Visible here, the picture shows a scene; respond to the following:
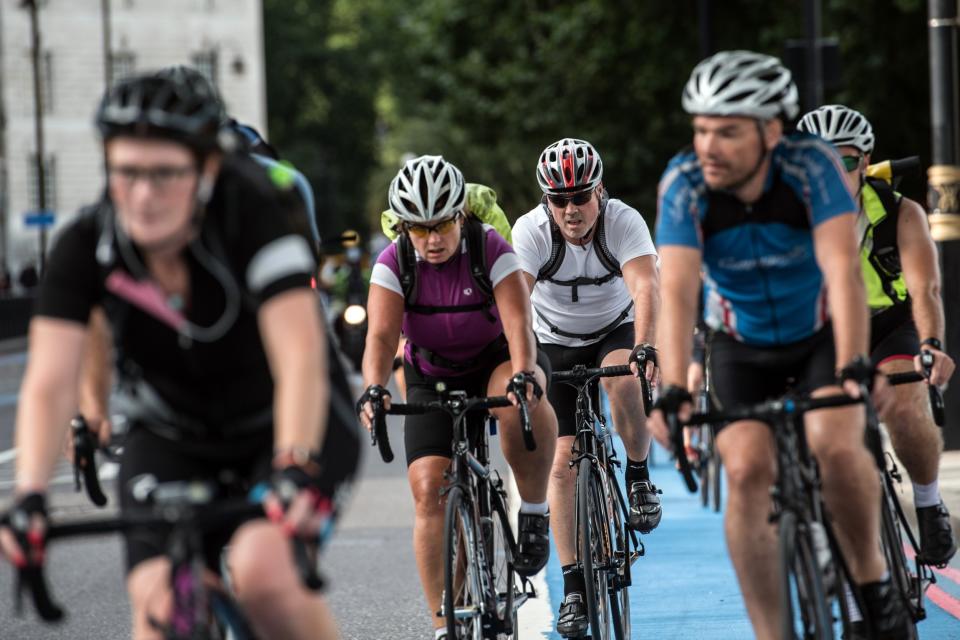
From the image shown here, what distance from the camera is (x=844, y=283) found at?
4.62m

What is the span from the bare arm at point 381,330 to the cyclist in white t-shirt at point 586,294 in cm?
113

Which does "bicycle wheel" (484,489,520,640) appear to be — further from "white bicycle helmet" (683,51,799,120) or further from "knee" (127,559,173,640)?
"knee" (127,559,173,640)

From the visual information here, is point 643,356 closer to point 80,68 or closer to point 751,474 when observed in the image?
point 751,474

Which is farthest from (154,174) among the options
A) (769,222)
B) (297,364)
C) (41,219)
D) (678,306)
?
(41,219)

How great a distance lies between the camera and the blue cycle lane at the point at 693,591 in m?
7.01

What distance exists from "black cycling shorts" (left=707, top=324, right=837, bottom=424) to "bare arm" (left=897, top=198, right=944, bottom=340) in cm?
147

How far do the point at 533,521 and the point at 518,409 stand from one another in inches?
23.7

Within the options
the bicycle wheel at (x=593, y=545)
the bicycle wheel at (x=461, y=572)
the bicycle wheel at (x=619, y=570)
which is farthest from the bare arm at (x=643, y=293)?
the bicycle wheel at (x=461, y=572)

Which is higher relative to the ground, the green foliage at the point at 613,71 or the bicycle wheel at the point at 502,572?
the green foliage at the point at 613,71

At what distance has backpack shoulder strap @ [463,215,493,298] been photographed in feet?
19.9

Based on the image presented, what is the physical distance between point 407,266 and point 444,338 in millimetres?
325

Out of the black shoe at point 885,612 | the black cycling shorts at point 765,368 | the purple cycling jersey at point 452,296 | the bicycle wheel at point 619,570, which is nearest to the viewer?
the black shoe at point 885,612

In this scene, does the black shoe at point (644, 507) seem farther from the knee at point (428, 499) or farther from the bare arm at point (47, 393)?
the bare arm at point (47, 393)

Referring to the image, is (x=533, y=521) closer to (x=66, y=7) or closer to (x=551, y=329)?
(x=551, y=329)
